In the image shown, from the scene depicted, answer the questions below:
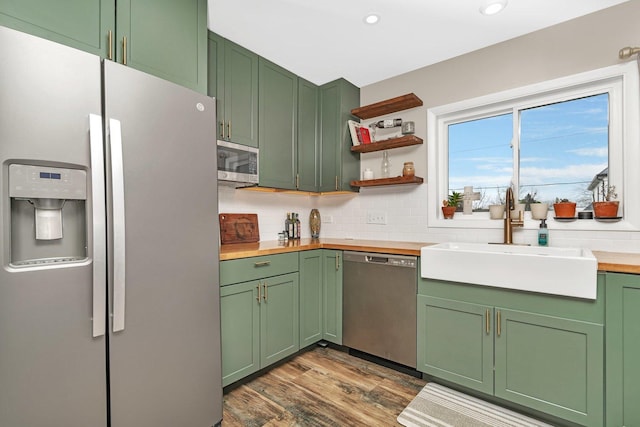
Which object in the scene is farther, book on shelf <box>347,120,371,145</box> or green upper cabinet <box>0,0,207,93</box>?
book on shelf <box>347,120,371,145</box>

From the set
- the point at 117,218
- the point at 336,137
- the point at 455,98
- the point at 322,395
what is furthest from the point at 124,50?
the point at 455,98

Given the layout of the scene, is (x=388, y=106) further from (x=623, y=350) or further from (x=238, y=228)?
(x=623, y=350)

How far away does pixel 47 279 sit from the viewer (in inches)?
43.4

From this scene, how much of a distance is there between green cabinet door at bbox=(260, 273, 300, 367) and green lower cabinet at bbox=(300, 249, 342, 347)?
86 millimetres

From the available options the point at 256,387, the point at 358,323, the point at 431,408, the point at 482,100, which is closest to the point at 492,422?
the point at 431,408

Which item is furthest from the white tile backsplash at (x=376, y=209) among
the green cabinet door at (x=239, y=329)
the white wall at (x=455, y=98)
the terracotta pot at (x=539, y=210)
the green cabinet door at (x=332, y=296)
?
the green cabinet door at (x=239, y=329)

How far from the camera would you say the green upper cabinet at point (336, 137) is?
9.43 ft

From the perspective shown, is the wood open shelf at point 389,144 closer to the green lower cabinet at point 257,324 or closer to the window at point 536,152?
the window at point 536,152

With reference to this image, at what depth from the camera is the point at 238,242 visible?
2.62m

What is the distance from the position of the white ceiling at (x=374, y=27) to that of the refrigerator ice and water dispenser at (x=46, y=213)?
1403 millimetres

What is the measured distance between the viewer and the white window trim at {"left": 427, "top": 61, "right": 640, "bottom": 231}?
191cm

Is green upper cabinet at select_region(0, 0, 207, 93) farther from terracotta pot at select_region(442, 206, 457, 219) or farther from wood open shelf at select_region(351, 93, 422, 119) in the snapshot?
terracotta pot at select_region(442, 206, 457, 219)

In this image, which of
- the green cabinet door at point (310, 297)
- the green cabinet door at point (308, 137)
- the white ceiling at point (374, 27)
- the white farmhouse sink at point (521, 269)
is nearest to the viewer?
the white farmhouse sink at point (521, 269)

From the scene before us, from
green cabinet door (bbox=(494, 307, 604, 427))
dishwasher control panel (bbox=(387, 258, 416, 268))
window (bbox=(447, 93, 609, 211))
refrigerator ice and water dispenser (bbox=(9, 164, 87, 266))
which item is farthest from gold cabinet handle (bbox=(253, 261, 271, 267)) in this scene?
window (bbox=(447, 93, 609, 211))
